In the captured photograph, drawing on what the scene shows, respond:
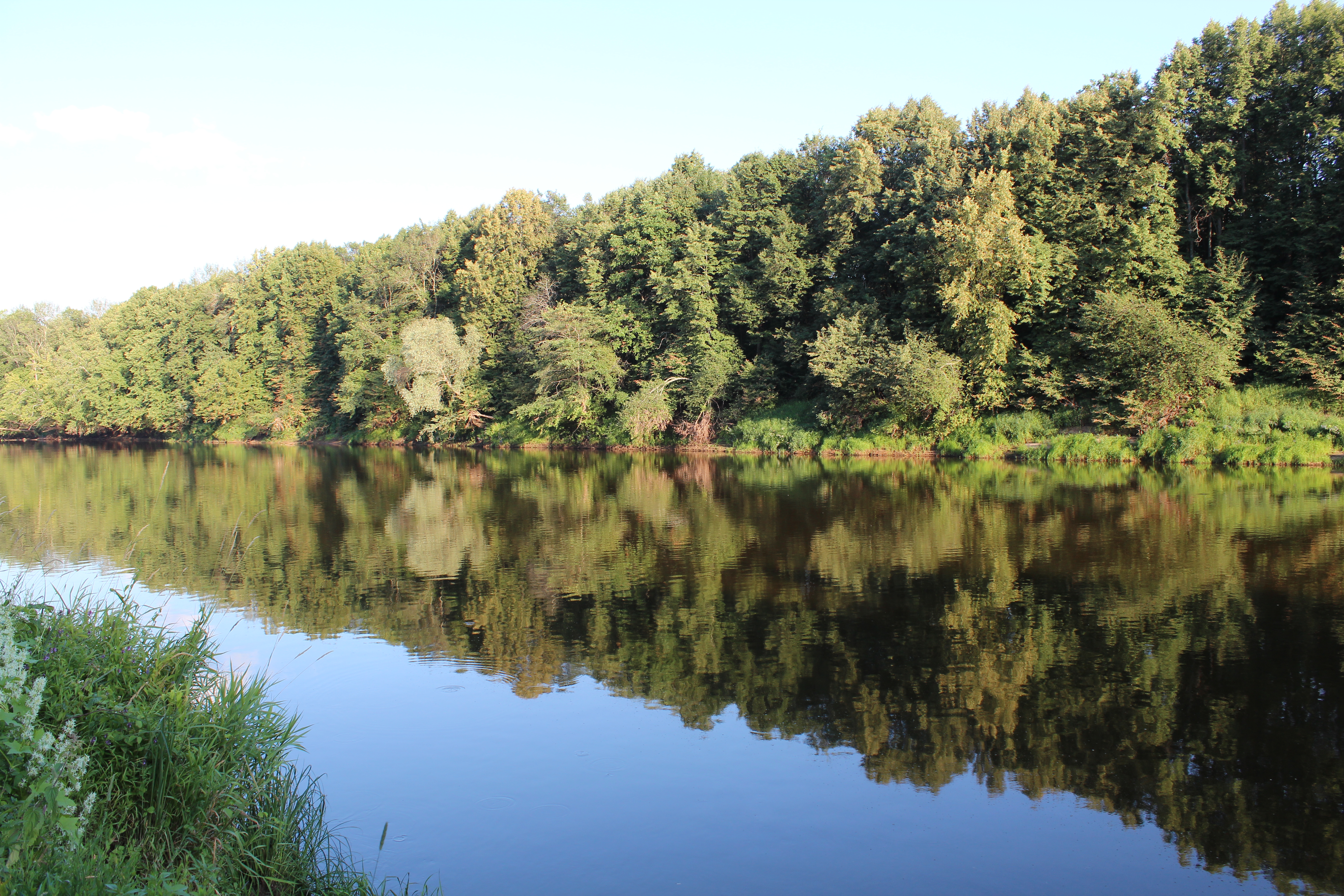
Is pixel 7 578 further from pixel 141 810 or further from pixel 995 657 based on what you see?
pixel 995 657

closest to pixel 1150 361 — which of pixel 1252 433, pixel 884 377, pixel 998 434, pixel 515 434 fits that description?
pixel 1252 433

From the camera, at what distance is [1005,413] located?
1407 inches

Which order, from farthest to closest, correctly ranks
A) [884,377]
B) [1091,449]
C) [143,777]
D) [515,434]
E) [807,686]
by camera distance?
[515,434]
[884,377]
[1091,449]
[807,686]
[143,777]

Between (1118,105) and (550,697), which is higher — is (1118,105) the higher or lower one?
the higher one

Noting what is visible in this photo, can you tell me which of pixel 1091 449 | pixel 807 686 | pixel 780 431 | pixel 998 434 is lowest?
Answer: pixel 807 686

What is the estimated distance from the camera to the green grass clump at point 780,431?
133 ft

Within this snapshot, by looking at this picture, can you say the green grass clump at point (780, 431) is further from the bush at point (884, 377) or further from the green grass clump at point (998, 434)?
the green grass clump at point (998, 434)

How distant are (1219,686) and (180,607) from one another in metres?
13.2

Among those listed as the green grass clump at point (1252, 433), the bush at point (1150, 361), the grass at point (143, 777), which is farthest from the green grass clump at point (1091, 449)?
the grass at point (143, 777)

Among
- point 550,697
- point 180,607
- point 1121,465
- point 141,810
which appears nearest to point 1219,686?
point 550,697

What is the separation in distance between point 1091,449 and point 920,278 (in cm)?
1069

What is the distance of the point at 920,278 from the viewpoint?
3747 cm

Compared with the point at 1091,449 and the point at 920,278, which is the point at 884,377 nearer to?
the point at 920,278

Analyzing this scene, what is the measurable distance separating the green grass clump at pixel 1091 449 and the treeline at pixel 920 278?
912 mm
